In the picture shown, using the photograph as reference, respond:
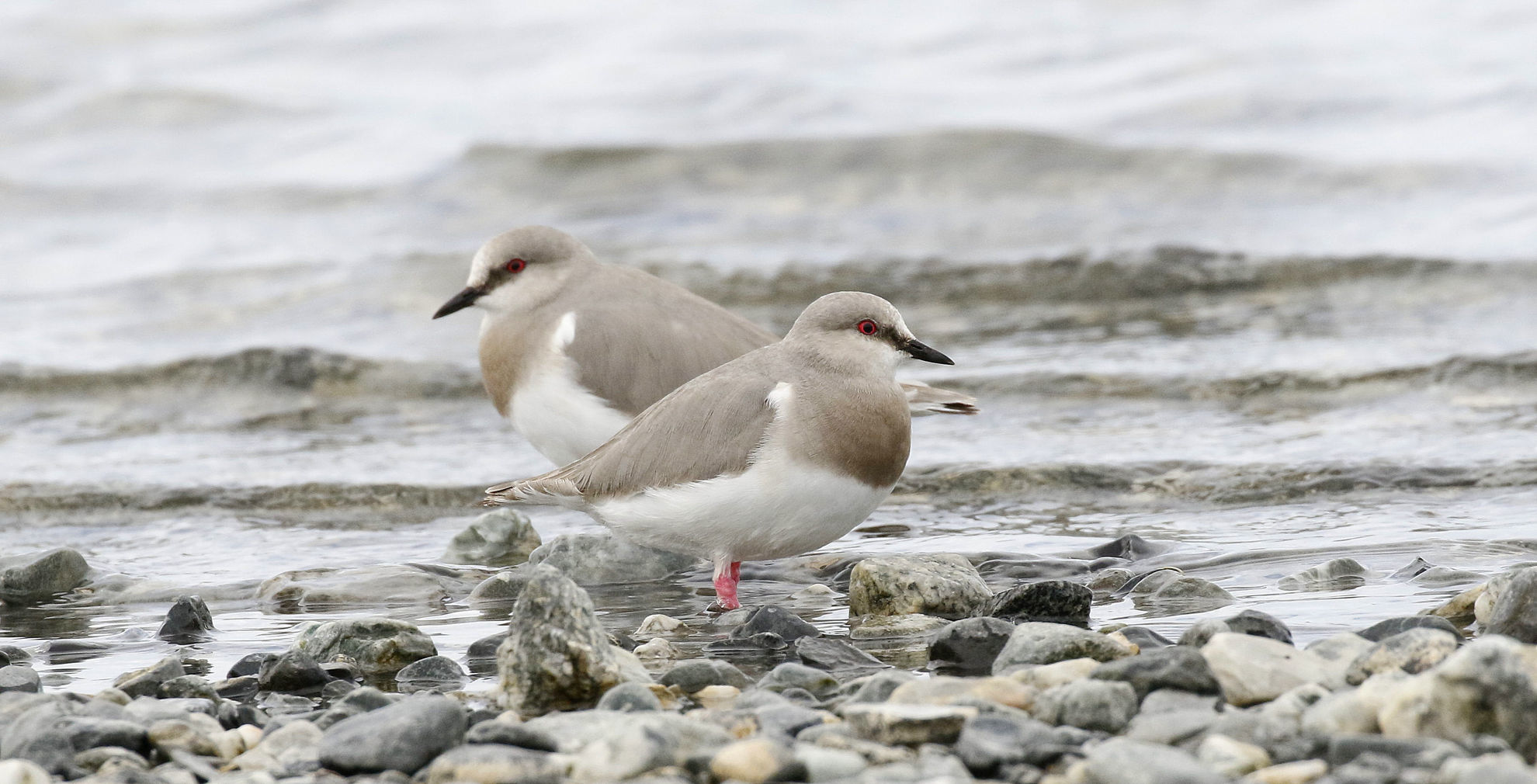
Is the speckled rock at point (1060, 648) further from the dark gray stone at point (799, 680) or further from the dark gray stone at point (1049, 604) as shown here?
the dark gray stone at point (1049, 604)

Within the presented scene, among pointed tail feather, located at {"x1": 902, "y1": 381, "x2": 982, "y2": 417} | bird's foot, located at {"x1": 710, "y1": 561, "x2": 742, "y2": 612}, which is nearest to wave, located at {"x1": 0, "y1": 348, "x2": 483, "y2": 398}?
pointed tail feather, located at {"x1": 902, "y1": 381, "x2": 982, "y2": 417}

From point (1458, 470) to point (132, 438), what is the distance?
25.1ft

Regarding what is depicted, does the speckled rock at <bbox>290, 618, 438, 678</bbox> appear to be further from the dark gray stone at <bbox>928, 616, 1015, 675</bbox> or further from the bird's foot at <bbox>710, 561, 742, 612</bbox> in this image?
the dark gray stone at <bbox>928, 616, 1015, 675</bbox>

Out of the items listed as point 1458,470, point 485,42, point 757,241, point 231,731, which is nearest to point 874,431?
point 231,731

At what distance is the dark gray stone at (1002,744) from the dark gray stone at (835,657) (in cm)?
102

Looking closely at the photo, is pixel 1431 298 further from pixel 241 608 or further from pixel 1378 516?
pixel 241 608

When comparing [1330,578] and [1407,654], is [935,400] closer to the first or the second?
[1330,578]

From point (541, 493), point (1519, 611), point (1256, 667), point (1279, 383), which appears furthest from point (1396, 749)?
point (1279, 383)

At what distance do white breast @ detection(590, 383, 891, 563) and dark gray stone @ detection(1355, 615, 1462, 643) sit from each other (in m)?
1.71

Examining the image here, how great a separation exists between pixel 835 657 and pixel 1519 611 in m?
1.89

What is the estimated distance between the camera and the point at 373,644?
4934mm

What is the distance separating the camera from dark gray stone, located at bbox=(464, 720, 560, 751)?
3.69 m

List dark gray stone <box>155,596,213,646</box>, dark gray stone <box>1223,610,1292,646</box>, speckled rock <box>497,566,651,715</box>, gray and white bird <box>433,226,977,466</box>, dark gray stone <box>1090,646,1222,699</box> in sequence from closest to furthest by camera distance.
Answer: dark gray stone <box>1090,646,1222,699</box>, speckled rock <box>497,566,651,715</box>, dark gray stone <box>1223,610,1292,646</box>, dark gray stone <box>155,596,213,646</box>, gray and white bird <box>433,226,977,466</box>

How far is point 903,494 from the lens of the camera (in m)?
8.00
